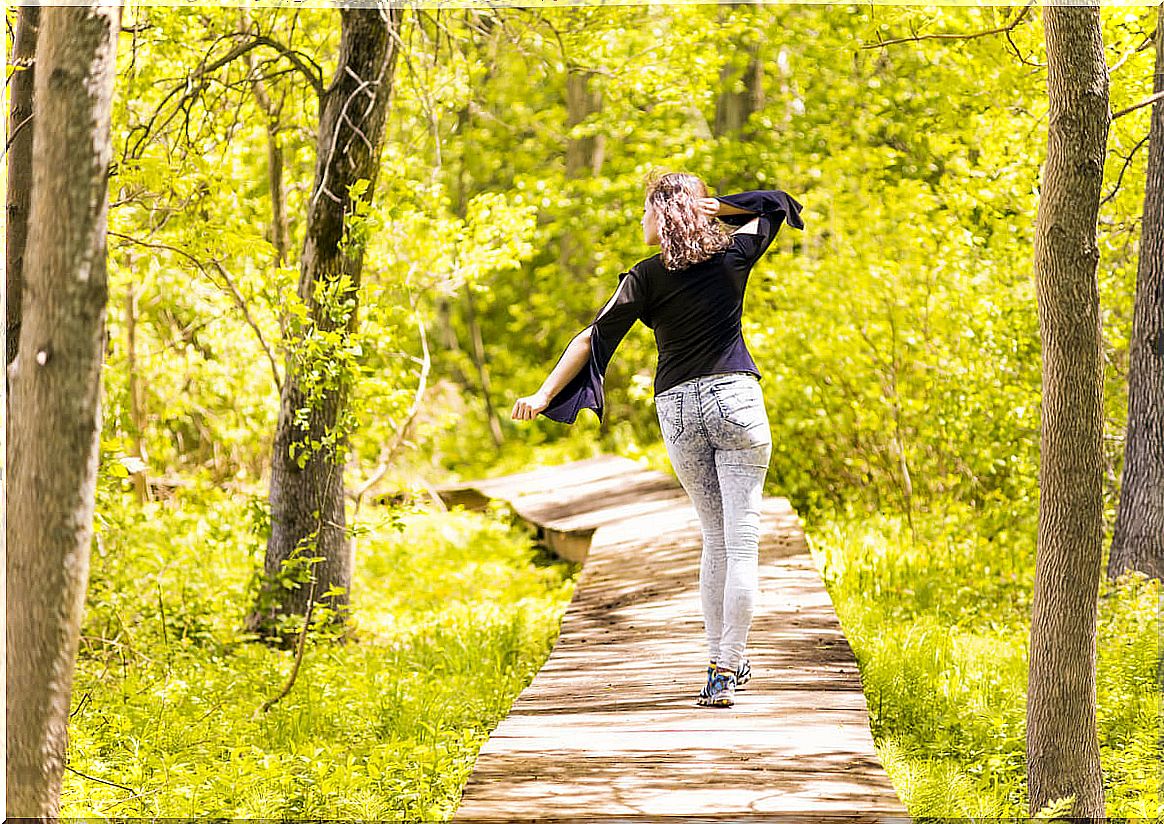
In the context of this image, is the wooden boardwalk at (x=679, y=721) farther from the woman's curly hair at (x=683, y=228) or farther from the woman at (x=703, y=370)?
the woman's curly hair at (x=683, y=228)

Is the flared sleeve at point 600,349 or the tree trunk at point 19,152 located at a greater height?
the tree trunk at point 19,152

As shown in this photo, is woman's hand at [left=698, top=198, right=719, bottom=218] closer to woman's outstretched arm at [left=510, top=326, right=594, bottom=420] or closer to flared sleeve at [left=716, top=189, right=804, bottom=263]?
flared sleeve at [left=716, top=189, right=804, bottom=263]

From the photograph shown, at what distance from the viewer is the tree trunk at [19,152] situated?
155 inches

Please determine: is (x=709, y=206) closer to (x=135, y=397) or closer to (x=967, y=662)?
(x=967, y=662)

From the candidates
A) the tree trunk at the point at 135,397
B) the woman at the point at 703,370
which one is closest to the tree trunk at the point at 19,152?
the woman at the point at 703,370

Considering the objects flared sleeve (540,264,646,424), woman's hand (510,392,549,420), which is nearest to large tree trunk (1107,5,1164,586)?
flared sleeve (540,264,646,424)

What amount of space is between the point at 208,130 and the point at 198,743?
124 inches

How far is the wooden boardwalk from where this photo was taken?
10.7 ft

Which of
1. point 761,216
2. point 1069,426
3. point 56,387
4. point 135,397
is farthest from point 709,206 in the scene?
point 135,397

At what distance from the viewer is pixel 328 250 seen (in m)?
6.32

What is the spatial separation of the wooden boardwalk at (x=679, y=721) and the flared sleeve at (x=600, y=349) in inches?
41.3

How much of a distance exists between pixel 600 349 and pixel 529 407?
0.36 m

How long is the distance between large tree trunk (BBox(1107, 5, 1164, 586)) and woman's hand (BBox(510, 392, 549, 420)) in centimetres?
375

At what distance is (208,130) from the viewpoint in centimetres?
621
